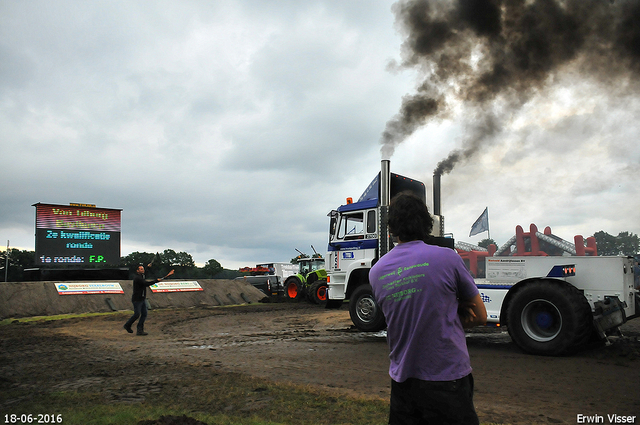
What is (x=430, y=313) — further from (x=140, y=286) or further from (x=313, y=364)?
(x=140, y=286)

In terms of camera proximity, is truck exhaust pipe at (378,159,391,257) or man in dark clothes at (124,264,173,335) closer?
truck exhaust pipe at (378,159,391,257)

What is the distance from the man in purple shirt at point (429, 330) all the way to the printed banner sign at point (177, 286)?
2065cm

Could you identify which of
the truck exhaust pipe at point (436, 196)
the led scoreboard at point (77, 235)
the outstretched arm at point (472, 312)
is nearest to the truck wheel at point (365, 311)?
the truck exhaust pipe at point (436, 196)

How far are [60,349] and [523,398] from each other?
8827 mm

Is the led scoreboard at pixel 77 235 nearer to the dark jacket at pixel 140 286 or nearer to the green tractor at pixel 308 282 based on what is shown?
the green tractor at pixel 308 282

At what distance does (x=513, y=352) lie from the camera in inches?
353

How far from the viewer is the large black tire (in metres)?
8.07

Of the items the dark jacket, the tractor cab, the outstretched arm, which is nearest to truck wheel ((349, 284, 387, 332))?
the dark jacket

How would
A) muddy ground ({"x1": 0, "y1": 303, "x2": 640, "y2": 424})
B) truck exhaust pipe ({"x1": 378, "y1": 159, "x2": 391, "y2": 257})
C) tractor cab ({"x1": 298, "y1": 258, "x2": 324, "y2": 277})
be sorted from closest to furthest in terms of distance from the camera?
1. muddy ground ({"x1": 0, "y1": 303, "x2": 640, "y2": 424})
2. truck exhaust pipe ({"x1": 378, "y1": 159, "x2": 391, "y2": 257})
3. tractor cab ({"x1": 298, "y1": 258, "x2": 324, "y2": 277})

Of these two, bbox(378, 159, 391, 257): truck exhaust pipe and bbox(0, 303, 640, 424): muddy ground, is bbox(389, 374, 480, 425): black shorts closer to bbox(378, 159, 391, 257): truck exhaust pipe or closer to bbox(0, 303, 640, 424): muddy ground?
bbox(0, 303, 640, 424): muddy ground

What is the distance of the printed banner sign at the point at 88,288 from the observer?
757 inches

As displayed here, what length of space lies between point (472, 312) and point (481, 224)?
1843 centimetres

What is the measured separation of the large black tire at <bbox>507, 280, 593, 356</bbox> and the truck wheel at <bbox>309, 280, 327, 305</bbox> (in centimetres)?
1286

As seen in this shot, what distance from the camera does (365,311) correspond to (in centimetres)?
1126
